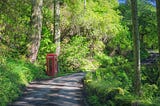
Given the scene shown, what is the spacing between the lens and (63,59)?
33969mm

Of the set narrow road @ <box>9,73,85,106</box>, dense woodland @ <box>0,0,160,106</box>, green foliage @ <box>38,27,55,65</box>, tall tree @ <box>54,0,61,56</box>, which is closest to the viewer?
dense woodland @ <box>0,0,160,106</box>

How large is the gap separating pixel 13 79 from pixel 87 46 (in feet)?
64.8

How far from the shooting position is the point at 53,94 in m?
17.8

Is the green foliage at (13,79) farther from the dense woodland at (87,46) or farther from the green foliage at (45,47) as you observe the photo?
the green foliage at (45,47)

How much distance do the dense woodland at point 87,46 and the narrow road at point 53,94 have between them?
1.56ft

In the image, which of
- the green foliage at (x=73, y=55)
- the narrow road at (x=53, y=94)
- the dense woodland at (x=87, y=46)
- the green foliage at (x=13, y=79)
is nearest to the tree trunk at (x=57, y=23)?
the dense woodland at (x=87, y=46)

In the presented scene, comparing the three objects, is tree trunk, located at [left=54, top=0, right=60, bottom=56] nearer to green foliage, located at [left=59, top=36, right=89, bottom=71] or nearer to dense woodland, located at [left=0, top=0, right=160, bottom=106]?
dense woodland, located at [left=0, top=0, right=160, bottom=106]

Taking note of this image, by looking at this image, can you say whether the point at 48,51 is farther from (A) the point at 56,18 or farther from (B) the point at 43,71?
(B) the point at 43,71

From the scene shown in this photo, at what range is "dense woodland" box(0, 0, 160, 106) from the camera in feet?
43.9

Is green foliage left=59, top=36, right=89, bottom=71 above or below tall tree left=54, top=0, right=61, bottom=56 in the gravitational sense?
below

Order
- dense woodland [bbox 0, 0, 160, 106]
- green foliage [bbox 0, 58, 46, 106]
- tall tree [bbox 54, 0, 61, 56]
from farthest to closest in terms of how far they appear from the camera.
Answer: tall tree [bbox 54, 0, 61, 56]
green foliage [bbox 0, 58, 46, 106]
dense woodland [bbox 0, 0, 160, 106]

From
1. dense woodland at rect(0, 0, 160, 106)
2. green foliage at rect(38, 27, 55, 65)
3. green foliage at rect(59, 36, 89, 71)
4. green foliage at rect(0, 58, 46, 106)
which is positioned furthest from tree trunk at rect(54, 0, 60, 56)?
green foliage at rect(0, 58, 46, 106)

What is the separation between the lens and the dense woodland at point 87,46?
43.9ft

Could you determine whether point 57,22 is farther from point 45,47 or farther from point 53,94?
point 53,94
